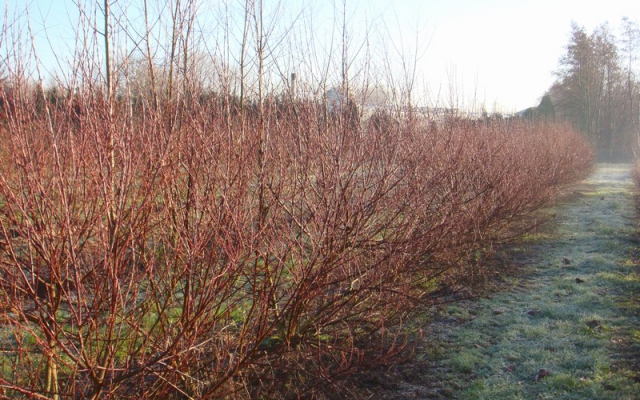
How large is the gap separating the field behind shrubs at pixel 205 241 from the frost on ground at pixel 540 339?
1.49 feet

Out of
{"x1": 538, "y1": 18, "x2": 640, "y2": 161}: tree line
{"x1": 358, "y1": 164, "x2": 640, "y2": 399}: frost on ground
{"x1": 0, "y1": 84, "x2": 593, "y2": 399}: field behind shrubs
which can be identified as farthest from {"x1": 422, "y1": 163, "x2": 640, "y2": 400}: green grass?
{"x1": 538, "y1": 18, "x2": 640, "y2": 161}: tree line

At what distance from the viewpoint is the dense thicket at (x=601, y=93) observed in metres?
32.4

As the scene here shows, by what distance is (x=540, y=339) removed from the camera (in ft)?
16.4

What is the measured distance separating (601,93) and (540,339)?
33806mm

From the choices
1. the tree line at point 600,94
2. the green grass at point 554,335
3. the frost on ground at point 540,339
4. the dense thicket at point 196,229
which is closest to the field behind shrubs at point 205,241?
the dense thicket at point 196,229

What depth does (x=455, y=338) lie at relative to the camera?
508 centimetres

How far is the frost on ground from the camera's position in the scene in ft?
13.3

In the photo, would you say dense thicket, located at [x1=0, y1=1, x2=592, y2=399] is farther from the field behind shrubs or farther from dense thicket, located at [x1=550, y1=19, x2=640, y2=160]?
dense thicket, located at [x1=550, y1=19, x2=640, y2=160]

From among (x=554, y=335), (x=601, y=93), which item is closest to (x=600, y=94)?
(x=601, y=93)

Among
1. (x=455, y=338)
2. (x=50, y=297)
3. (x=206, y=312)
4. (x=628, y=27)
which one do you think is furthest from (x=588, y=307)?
(x=628, y=27)

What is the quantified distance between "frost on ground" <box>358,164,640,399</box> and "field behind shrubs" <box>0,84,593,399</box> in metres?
0.45

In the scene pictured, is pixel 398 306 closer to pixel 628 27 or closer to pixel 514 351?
pixel 514 351

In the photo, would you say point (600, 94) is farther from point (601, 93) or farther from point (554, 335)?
point (554, 335)

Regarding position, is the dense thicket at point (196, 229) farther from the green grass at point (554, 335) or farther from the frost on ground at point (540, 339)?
the green grass at point (554, 335)
